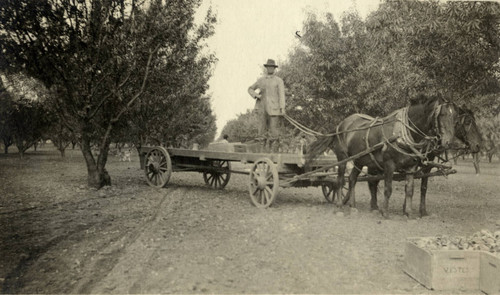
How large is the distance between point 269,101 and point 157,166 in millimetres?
4044

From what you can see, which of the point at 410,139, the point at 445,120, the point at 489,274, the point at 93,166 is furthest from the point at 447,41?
the point at 93,166

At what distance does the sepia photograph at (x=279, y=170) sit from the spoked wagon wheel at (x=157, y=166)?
2.5 inches

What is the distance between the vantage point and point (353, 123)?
25.2ft

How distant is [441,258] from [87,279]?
350 centimetres

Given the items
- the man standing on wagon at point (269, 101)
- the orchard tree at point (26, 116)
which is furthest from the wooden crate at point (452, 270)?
the orchard tree at point (26, 116)

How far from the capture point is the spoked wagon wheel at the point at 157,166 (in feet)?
33.0

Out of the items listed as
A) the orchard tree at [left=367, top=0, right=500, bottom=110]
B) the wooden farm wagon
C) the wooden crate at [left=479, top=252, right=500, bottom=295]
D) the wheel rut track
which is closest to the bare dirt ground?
the wheel rut track

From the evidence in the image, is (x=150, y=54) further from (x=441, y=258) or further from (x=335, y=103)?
(x=441, y=258)

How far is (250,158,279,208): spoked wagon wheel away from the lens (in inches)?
290

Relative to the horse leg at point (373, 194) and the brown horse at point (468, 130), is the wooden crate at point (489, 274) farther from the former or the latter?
the horse leg at point (373, 194)

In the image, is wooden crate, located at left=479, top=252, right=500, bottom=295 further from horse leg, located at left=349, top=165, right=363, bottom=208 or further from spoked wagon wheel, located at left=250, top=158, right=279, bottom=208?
spoked wagon wheel, located at left=250, top=158, right=279, bottom=208

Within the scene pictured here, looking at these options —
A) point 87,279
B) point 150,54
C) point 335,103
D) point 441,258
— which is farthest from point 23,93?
point 441,258

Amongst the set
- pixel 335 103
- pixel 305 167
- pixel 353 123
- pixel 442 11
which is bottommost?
pixel 305 167

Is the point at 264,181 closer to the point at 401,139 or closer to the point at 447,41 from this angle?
the point at 401,139
